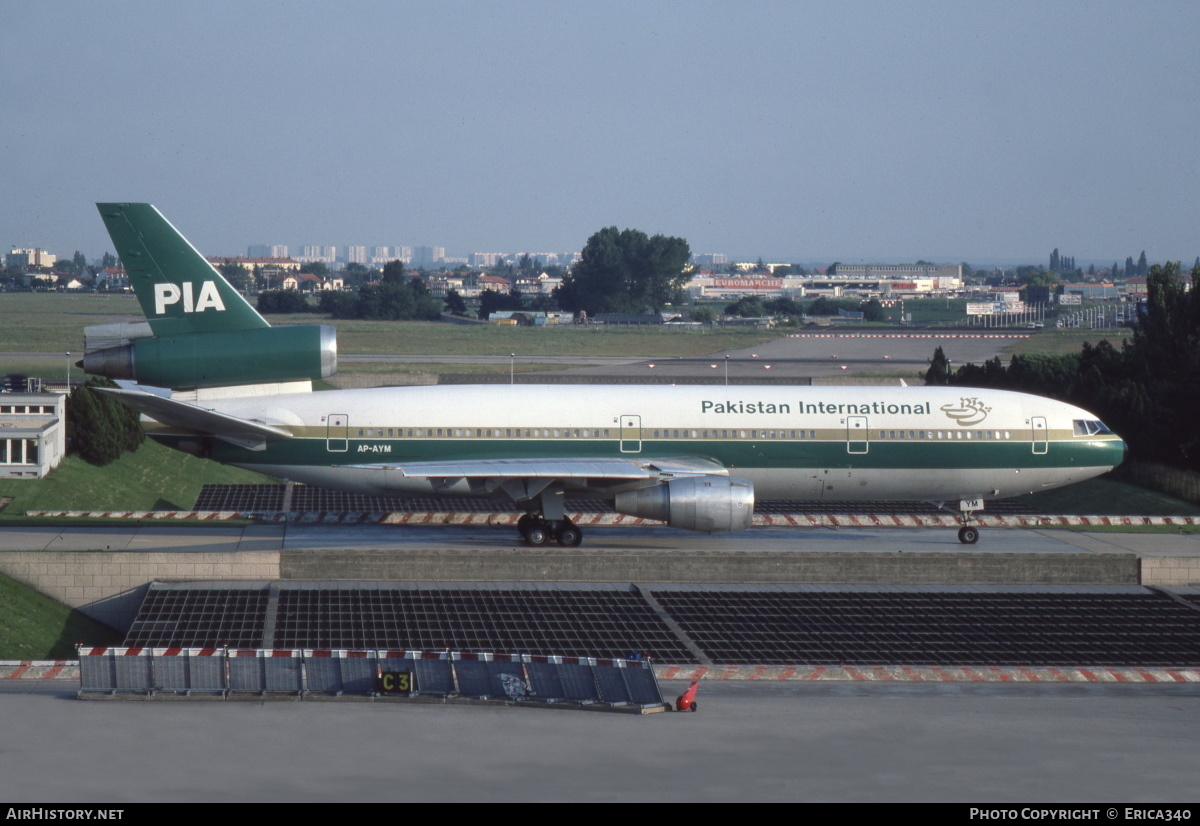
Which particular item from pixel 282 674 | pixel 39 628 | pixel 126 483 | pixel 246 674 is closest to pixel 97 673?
pixel 246 674

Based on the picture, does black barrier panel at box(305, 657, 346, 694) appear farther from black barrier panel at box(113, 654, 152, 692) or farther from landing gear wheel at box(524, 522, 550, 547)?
landing gear wheel at box(524, 522, 550, 547)

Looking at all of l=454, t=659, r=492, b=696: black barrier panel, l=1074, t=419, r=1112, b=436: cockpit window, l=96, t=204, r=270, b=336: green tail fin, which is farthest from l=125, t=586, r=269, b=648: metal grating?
l=1074, t=419, r=1112, b=436: cockpit window

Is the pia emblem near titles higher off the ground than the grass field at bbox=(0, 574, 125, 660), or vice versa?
the pia emblem near titles

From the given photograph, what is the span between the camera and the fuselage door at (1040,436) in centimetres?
4019

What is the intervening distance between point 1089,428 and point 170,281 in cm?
2771

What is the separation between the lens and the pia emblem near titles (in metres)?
40.0

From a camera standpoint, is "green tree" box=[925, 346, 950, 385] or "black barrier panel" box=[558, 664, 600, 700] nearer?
"black barrier panel" box=[558, 664, 600, 700]

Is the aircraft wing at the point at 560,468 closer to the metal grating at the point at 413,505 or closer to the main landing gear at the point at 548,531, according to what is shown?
the main landing gear at the point at 548,531

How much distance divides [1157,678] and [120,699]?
2120cm

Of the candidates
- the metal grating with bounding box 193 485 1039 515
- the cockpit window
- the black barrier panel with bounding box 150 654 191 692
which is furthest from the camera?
the metal grating with bounding box 193 485 1039 515

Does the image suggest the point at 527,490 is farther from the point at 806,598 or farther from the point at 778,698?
the point at 778,698

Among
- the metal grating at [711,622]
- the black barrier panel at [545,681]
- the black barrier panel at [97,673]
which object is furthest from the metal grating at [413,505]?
the black barrier panel at [97,673]

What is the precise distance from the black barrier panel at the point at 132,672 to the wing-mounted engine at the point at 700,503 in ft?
53.8

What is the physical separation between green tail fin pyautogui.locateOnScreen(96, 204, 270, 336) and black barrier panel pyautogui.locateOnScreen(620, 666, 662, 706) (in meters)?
18.2
